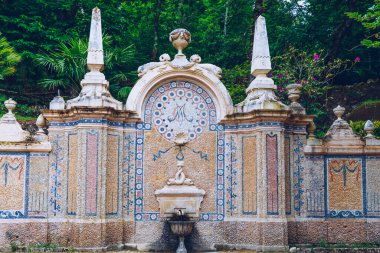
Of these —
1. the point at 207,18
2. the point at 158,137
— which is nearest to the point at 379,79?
the point at 207,18

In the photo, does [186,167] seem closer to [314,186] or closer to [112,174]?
[112,174]

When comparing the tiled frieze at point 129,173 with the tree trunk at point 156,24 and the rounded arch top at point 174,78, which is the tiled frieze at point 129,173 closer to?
the rounded arch top at point 174,78

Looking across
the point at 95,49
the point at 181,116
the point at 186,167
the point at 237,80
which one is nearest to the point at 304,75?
the point at 237,80

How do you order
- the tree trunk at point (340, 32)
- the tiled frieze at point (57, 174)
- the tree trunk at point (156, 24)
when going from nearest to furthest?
the tiled frieze at point (57, 174), the tree trunk at point (340, 32), the tree trunk at point (156, 24)

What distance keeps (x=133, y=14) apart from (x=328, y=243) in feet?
48.9

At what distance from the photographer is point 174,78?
12.7 metres

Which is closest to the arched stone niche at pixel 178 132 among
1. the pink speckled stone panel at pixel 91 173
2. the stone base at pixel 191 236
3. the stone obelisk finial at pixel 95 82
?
the stone base at pixel 191 236

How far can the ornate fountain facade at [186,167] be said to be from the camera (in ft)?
38.4

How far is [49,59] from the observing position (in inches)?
730

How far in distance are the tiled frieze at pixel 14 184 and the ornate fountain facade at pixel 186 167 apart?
0.07 ft

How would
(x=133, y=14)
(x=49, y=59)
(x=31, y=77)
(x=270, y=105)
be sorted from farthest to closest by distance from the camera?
(x=133, y=14), (x=31, y=77), (x=49, y=59), (x=270, y=105)

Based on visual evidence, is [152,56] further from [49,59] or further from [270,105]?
[270,105]

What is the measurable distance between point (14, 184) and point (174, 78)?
4451 millimetres

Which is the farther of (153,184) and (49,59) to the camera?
(49,59)
